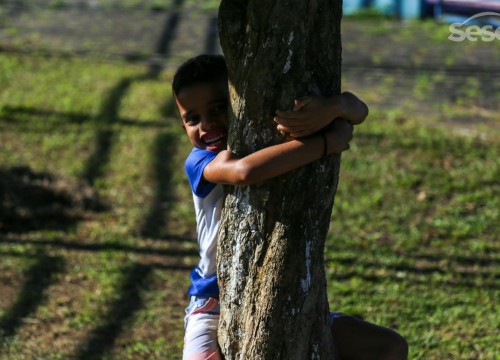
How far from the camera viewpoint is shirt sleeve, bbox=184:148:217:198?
3232 mm

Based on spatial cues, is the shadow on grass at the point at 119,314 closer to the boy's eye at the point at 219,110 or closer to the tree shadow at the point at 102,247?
the tree shadow at the point at 102,247

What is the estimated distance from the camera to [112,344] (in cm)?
498

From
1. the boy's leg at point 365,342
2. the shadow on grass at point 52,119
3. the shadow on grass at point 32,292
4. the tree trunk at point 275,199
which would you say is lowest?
the shadow on grass at point 52,119

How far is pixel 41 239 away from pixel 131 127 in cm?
223

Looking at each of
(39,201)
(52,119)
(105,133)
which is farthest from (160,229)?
(52,119)

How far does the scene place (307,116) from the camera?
298 centimetres

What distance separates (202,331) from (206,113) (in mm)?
808

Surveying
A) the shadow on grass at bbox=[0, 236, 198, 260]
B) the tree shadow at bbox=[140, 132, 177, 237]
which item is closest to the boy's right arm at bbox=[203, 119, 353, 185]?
the shadow on grass at bbox=[0, 236, 198, 260]

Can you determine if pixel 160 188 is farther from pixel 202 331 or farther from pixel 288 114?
pixel 288 114

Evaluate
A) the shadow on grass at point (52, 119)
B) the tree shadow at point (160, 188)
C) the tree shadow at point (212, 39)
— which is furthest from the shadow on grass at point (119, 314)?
the tree shadow at point (212, 39)

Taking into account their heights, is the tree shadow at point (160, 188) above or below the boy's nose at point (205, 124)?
below

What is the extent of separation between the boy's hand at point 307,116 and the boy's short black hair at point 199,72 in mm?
412

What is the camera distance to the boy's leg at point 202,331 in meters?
3.26

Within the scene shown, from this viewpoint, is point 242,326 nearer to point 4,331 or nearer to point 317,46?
point 317,46
